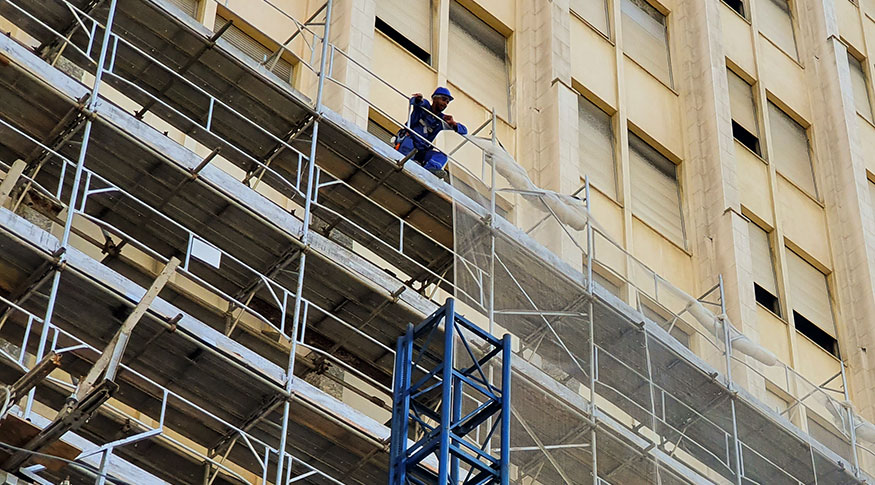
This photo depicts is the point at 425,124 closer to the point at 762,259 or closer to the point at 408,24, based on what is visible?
the point at 408,24

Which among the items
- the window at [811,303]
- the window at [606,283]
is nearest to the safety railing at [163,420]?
the window at [606,283]

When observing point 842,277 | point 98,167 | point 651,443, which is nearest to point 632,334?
point 651,443

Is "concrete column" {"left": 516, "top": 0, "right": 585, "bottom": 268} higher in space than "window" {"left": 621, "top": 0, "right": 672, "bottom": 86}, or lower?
lower

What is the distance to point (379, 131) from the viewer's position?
25.3 meters

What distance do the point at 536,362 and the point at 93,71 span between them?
7.32 metres

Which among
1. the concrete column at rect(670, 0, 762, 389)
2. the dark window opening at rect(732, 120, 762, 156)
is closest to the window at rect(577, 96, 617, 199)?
the concrete column at rect(670, 0, 762, 389)

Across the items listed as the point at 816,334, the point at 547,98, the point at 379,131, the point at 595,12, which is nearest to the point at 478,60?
the point at 547,98

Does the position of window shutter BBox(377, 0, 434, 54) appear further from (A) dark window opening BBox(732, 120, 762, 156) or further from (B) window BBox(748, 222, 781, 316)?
(A) dark window opening BBox(732, 120, 762, 156)

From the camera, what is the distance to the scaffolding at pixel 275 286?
17.8m

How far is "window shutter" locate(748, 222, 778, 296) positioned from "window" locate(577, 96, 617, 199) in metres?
3.58

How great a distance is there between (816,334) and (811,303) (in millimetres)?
719

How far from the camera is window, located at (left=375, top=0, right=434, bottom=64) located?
2666 centimetres

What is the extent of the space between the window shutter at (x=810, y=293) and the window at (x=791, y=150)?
216 centimetres

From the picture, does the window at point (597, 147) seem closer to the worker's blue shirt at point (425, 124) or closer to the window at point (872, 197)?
the worker's blue shirt at point (425, 124)
